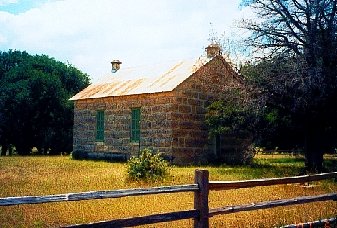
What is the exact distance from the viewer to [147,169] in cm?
1395

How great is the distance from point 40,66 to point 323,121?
29.7 m

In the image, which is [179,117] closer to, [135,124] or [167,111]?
[167,111]

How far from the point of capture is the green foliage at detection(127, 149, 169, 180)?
539 inches

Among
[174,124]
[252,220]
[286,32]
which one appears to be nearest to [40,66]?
[174,124]

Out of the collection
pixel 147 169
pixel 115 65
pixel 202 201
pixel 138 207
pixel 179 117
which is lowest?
pixel 138 207

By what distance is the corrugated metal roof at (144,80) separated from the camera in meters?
21.8

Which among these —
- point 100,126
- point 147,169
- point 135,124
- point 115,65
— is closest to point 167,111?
point 135,124

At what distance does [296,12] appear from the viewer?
56.7 ft

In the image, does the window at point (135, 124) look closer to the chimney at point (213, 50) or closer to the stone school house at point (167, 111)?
the stone school house at point (167, 111)

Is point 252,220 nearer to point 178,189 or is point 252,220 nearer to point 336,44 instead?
point 178,189

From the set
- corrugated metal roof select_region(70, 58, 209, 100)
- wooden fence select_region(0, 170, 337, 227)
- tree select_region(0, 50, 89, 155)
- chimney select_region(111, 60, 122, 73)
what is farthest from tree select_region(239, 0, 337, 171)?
tree select_region(0, 50, 89, 155)

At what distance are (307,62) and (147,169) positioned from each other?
26.2ft

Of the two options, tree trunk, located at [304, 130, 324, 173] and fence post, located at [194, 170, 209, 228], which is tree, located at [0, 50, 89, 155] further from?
fence post, located at [194, 170, 209, 228]

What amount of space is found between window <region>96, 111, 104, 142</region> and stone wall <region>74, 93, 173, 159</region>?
271mm
